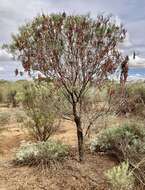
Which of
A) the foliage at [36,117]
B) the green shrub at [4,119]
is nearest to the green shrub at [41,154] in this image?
the foliage at [36,117]

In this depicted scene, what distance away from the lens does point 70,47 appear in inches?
351

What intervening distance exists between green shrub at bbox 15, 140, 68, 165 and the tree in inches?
68.2

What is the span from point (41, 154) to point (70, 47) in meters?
2.82

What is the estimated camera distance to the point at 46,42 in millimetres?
9008

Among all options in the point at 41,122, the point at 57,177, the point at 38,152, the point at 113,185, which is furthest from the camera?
the point at 41,122

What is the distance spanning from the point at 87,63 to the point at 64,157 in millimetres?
2573

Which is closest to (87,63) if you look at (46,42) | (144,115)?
(46,42)

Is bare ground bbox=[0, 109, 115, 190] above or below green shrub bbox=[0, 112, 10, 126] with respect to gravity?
above

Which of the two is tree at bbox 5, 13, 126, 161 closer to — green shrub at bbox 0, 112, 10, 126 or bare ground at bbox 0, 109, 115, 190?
bare ground at bbox 0, 109, 115, 190

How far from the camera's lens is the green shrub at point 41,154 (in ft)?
30.9

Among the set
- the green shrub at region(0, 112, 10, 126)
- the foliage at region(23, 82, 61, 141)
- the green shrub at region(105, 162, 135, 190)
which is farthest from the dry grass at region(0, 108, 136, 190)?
the green shrub at region(0, 112, 10, 126)

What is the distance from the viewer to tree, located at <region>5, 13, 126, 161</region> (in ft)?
29.3

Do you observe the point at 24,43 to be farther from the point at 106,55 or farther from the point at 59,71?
the point at 106,55

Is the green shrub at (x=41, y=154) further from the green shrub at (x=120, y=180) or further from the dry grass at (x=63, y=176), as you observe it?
the green shrub at (x=120, y=180)
